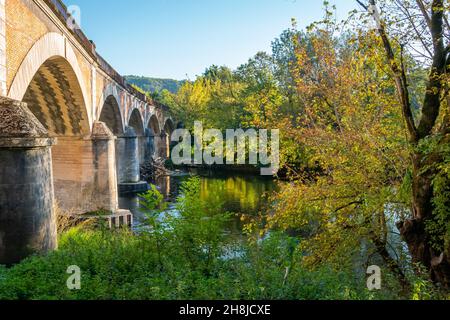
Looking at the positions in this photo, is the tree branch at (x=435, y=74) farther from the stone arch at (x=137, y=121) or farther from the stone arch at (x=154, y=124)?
the stone arch at (x=154, y=124)

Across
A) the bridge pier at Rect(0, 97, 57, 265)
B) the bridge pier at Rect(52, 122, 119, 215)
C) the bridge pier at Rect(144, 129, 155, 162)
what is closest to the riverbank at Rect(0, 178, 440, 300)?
the bridge pier at Rect(0, 97, 57, 265)

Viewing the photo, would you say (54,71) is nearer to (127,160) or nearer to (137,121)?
(127,160)

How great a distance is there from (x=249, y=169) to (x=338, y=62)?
26.7 meters

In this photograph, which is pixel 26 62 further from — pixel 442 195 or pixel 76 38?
pixel 442 195

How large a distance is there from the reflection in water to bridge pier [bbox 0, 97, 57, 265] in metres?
8.79

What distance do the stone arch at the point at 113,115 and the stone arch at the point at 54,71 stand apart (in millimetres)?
6887

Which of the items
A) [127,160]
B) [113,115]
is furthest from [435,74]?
[127,160]

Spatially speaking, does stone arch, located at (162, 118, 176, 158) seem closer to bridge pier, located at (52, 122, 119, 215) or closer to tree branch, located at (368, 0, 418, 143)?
bridge pier, located at (52, 122, 119, 215)

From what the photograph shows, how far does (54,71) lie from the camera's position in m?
12.6

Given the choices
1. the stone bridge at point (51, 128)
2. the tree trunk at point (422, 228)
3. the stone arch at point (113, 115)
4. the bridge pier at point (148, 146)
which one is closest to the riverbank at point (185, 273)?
the tree trunk at point (422, 228)

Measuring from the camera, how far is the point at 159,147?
1874 inches

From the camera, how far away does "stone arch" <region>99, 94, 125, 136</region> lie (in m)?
22.0

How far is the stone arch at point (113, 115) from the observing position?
22.0 meters
